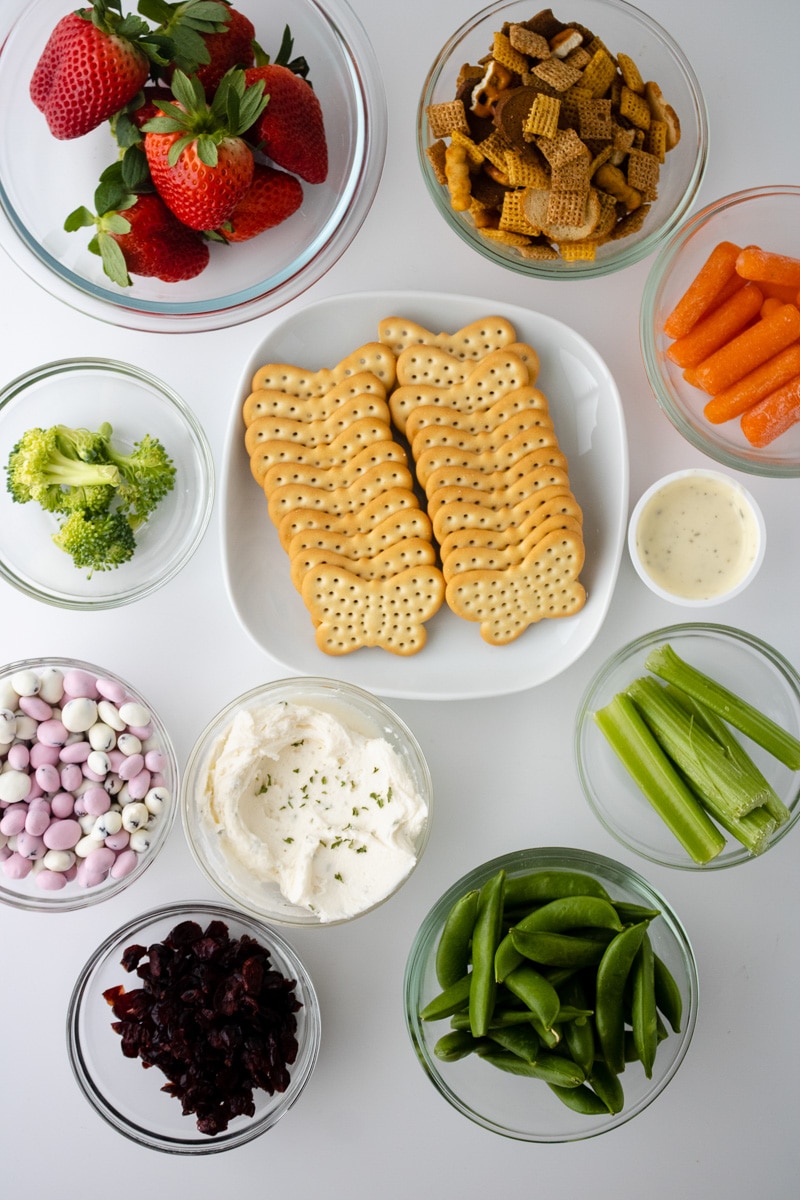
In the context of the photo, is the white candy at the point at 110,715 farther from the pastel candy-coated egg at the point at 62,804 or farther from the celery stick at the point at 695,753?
the celery stick at the point at 695,753

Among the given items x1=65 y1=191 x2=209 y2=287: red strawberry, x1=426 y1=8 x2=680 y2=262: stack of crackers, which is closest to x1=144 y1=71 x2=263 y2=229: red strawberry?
x1=65 y1=191 x2=209 y2=287: red strawberry

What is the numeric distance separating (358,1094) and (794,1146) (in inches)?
32.3

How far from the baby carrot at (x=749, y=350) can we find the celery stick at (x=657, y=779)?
0.55m

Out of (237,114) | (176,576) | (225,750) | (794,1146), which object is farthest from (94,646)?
(794,1146)

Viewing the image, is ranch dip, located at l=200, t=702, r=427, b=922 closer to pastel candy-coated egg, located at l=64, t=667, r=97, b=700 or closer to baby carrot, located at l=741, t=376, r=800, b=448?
pastel candy-coated egg, located at l=64, t=667, r=97, b=700

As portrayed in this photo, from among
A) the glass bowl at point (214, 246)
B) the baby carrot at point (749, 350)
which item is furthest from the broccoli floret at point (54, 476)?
the baby carrot at point (749, 350)

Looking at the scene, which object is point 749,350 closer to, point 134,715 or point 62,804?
point 134,715

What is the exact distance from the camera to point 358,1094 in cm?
164

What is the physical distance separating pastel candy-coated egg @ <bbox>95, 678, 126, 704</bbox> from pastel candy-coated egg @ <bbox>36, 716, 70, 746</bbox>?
0.09 meters

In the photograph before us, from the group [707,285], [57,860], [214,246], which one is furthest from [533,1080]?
[214,246]

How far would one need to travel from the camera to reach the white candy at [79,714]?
1.47 metres

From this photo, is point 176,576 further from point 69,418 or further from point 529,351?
point 529,351

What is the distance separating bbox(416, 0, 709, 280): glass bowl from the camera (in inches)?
55.9

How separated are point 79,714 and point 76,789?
0.44ft
